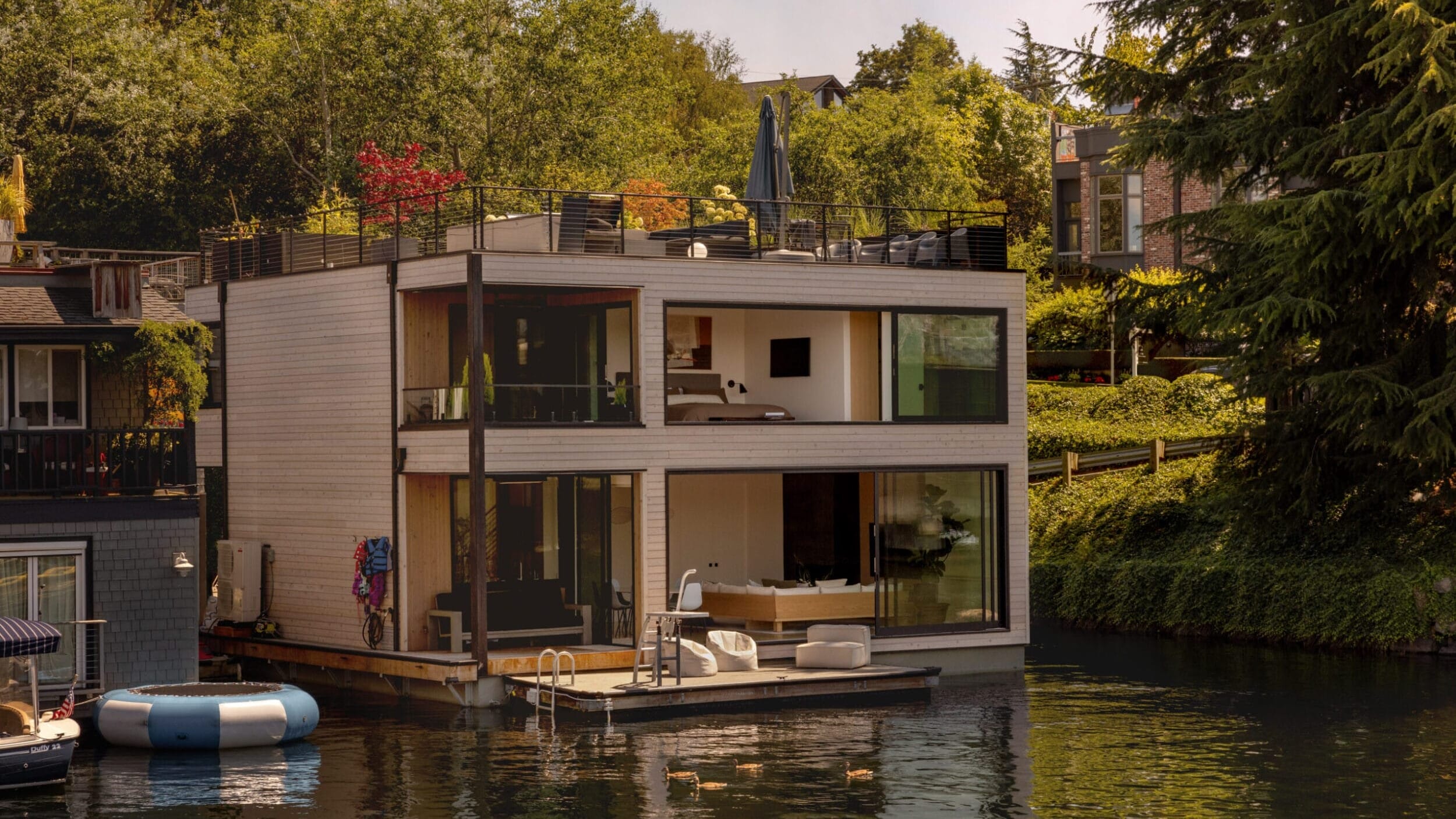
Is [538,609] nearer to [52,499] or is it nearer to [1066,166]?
[52,499]

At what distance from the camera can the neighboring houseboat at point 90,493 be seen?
23.4m

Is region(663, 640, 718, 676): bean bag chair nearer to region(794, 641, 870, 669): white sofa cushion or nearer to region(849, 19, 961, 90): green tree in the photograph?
region(794, 641, 870, 669): white sofa cushion

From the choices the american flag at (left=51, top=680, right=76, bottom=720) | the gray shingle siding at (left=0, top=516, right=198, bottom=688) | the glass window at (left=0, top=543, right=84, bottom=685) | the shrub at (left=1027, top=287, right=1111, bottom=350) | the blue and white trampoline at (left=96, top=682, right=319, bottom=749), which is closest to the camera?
the american flag at (left=51, top=680, right=76, bottom=720)

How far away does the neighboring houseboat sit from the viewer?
76.7 feet

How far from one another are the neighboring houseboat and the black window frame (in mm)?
10334

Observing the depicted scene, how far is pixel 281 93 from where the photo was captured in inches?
2079

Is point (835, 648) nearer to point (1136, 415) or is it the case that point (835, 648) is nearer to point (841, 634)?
point (841, 634)

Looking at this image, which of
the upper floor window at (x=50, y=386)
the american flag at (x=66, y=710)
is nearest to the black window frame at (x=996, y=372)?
the upper floor window at (x=50, y=386)

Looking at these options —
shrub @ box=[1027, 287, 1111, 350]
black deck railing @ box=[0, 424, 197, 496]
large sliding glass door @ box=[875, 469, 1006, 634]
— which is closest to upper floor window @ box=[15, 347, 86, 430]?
black deck railing @ box=[0, 424, 197, 496]

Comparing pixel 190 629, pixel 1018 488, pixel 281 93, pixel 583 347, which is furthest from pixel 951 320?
pixel 281 93

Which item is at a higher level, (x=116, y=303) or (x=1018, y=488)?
(x=116, y=303)

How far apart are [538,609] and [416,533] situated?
6.83 feet

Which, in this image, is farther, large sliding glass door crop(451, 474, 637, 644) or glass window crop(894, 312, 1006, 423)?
glass window crop(894, 312, 1006, 423)

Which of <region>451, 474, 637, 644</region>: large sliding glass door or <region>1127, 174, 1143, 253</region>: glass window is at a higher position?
<region>1127, 174, 1143, 253</region>: glass window
